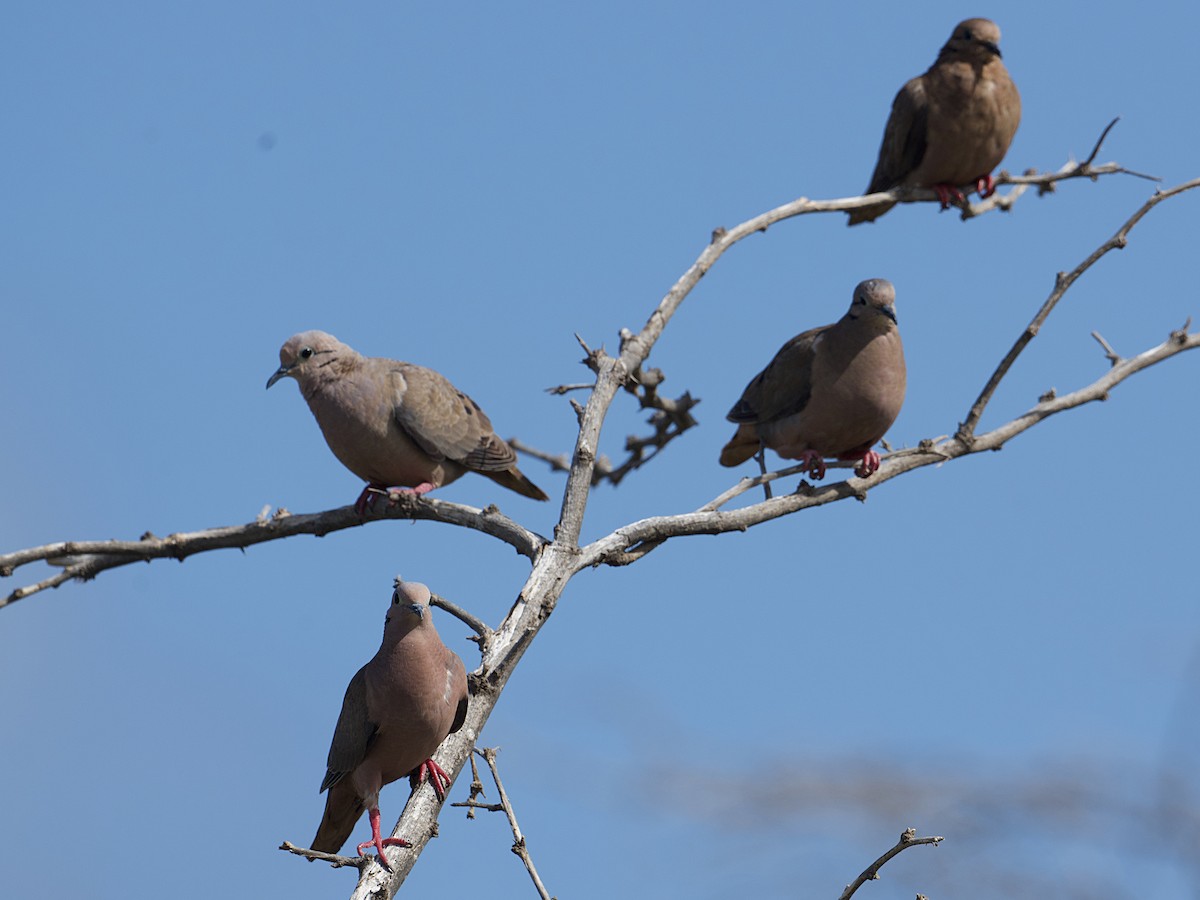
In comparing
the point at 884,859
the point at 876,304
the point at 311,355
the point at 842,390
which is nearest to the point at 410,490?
the point at 311,355

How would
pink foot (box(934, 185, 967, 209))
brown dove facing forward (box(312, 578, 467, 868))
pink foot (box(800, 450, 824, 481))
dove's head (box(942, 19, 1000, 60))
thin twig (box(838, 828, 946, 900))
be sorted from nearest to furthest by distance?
1. thin twig (box(838, 828, 946, 900))
2. brown dove facing forward (box(312, 578, 467, 868))
3. pink foot (box(800, 450, 824, 481))
4. pink foot (box(934, 185, 967, 209))
5. dove's head (box(942, 19, 1000, 60))

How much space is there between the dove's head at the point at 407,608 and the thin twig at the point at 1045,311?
2.52m

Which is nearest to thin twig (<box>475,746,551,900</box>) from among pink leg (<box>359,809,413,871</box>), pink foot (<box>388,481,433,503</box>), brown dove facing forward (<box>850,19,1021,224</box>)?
pink leg (<box>359,809,413,871</box>)

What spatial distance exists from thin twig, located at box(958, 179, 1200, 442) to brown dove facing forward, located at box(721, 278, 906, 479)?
13.9 inches

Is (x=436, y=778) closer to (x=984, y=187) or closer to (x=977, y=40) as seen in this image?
(x=984, y=187)

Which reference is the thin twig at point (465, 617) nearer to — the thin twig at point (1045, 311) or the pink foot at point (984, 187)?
the thin twig at point (1045, 311)

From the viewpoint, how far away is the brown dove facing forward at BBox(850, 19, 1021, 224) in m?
8.11

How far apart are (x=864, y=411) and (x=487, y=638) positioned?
2.10 metres

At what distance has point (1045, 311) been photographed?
615 cm

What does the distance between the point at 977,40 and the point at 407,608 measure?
212 inches

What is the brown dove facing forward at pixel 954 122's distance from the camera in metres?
8.11

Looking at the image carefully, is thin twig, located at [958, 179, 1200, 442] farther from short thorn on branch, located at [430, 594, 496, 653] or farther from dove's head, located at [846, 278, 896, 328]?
short thorn on branch, located at [430, 594, 496, 653]

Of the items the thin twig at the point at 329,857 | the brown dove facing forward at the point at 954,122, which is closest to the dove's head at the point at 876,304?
the brown dove facing forward at the point at 954,122

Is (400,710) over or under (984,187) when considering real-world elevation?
under
